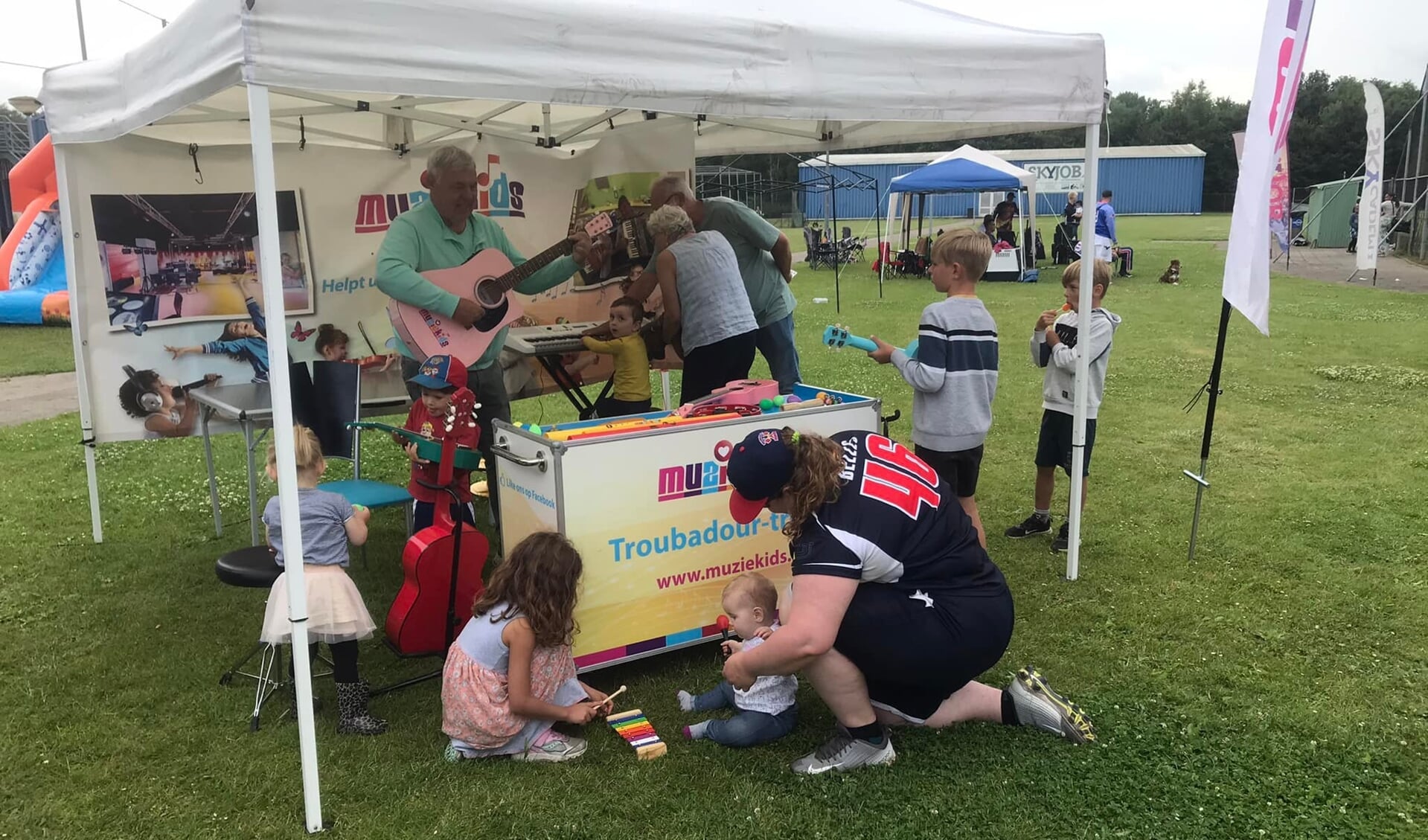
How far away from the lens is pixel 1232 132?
154ft

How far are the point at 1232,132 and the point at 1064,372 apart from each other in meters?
50.8

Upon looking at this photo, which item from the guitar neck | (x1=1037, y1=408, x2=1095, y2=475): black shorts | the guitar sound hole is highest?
the guitar neck

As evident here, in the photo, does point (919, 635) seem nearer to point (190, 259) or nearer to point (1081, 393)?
point (1081, 393)

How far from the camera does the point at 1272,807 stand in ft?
8.58

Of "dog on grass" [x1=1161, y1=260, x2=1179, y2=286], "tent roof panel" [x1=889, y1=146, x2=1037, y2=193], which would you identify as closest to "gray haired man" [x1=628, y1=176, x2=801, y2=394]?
"tent roof panel" [x1=889, y1=146, x2=1037, y2=193]

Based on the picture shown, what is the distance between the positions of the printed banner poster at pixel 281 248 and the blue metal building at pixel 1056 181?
15019 mm

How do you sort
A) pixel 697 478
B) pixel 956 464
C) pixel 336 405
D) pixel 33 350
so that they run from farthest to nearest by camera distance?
pixel 33 350 → pixel 336 405 → pixel 956 464 → pixel 697 478

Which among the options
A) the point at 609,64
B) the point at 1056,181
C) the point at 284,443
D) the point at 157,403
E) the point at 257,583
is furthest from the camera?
the point at 1056,181

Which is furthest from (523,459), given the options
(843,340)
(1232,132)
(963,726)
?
(1232,132)

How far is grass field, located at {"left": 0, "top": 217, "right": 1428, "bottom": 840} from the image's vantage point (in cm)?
262

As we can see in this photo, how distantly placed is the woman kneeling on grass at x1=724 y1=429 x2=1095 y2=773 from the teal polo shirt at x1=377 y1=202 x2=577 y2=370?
80.5 inches

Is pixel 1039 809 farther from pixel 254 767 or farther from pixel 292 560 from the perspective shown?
pixel 254 767

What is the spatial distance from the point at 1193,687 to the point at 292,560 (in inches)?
118

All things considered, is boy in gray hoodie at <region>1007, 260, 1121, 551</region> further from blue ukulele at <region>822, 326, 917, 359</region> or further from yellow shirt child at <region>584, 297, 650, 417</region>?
yellow shirt child at <region>584, 297, 650, 417</region>
